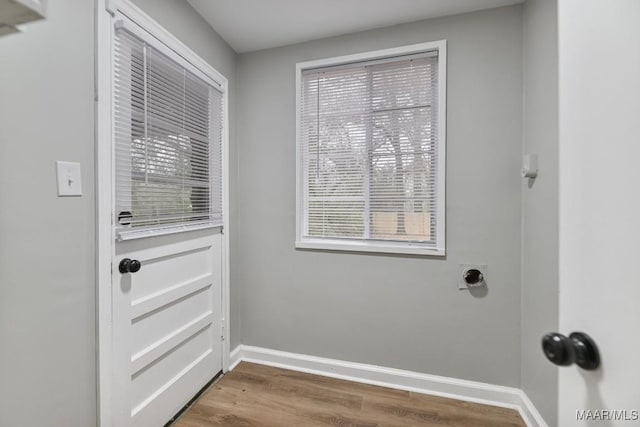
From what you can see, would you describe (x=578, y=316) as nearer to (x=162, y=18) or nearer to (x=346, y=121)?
(x=346, y=121)

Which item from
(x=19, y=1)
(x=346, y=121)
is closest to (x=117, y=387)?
(x=19, y=1)

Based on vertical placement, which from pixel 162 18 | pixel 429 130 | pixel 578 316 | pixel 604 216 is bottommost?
pixel 578 316

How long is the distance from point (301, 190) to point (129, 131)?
3.85 feet

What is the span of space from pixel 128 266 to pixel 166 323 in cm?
49

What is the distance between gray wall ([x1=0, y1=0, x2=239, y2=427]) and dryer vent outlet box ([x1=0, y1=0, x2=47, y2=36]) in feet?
1.57

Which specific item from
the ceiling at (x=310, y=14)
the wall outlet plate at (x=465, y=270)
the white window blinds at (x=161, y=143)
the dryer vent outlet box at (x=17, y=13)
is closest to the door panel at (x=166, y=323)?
the white window blinds at (x=161, y=143)

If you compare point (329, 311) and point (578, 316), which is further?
point (329, 311)

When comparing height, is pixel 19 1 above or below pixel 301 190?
above

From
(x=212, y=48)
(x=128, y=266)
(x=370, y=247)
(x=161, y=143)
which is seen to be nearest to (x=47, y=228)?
(x=128, y=266)

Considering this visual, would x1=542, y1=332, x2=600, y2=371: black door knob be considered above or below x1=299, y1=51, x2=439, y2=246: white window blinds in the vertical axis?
below

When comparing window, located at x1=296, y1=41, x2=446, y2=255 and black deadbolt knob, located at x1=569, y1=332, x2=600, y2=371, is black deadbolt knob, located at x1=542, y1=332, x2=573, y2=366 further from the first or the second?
window, located at x1=296, y1=41, x2=446, y2=255

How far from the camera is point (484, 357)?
183 centimetres

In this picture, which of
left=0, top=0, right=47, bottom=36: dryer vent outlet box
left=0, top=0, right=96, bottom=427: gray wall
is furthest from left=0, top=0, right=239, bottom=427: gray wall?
left=0, top=0, right=47, bottom=36: dryer vent outlet box

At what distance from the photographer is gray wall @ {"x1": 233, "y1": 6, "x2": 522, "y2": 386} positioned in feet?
5.87
